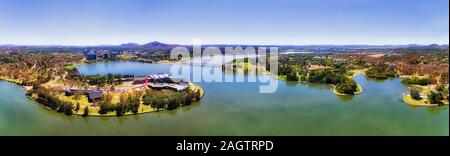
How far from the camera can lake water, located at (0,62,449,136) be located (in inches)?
281

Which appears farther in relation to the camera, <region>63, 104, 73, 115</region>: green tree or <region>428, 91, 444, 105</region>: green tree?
<region>428, 91, 444, 105</region>: green tree

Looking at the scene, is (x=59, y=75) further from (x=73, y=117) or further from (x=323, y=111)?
(x=323, y=111)

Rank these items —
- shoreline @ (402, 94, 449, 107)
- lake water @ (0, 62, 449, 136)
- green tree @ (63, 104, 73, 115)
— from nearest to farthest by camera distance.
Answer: lake water @ (0, 62, 449, 136) → green tree @ (63, 104, 73, 115) → shoreline @ (402, 94, 449, 107)

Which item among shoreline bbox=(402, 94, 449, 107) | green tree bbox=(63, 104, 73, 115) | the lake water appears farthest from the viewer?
shoreline bbox=(402, 94, 449, 107)

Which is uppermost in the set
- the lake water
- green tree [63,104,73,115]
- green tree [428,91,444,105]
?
green tree [428,91,444,105]

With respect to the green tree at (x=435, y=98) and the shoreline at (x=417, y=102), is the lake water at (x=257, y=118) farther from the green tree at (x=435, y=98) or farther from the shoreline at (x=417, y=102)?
the green tree at (x=435, y=98)

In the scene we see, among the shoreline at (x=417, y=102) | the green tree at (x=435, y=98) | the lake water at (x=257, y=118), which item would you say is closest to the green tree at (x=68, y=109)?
the lake water at (x=257, y=118)

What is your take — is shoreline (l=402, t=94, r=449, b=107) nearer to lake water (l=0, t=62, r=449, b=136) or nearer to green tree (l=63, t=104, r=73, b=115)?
lake water (l=0, t=62, r=449, b=136)

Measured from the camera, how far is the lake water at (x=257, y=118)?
7141mm

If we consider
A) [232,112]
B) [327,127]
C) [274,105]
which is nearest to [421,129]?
[327,127]

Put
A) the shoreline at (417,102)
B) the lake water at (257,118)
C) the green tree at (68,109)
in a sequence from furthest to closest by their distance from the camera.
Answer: the shoreline at (417,102)
the green tree at (68,109)
the lake water at (257,118)

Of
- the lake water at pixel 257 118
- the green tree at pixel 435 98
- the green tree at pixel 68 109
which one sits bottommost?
the lake water at pixel 257 118

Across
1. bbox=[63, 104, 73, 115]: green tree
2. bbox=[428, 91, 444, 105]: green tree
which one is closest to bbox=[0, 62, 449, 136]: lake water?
bbox=[63, 104, 73, 115]: green tree

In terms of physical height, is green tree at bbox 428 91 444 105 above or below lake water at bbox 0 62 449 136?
above
